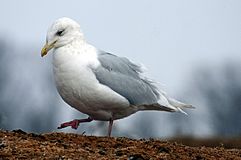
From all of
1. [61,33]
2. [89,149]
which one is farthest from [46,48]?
[89,149]

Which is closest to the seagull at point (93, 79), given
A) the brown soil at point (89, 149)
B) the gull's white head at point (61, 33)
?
the gull's white head at point (61, 33)

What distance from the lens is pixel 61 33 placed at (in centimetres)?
1050

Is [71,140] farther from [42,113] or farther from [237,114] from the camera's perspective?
[237,114]

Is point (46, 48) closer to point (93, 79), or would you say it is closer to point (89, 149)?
point (93, 79)

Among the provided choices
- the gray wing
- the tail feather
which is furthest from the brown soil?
the tail feather

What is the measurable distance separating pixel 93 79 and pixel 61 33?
0.79 meters

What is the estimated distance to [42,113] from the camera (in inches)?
1054

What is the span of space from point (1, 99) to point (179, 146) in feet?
64.4

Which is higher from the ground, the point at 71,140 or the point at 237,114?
the point at 237,114

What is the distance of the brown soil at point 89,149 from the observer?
7938mm

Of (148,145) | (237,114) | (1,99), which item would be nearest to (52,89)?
(1,99)

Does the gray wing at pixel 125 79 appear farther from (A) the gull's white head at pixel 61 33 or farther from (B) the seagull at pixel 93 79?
(A) the gull's white head at pixel 61 33

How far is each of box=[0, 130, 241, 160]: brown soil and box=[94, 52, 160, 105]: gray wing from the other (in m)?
1.32

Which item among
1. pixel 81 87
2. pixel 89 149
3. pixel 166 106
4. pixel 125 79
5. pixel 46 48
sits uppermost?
pixel 46 48
